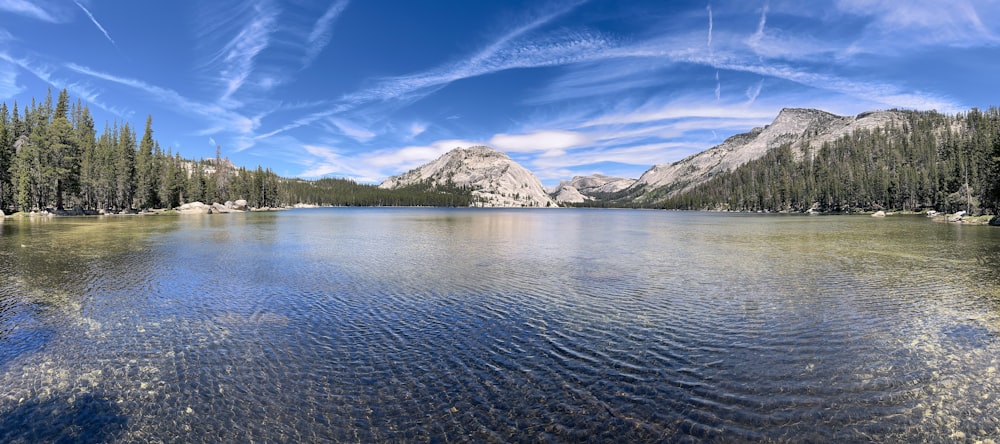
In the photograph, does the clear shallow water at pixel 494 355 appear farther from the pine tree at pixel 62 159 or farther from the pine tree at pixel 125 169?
the pine tree at pixel 125 169

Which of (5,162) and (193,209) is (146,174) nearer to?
(193,209)

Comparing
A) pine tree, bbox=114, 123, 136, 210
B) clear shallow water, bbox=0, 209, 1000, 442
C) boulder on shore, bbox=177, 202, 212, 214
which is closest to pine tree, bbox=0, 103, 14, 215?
pine tree, bbox=114, 123, 136, 210

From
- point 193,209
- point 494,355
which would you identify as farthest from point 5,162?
point 494,355

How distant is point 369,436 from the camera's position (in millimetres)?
9359

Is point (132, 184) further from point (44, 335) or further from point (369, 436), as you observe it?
point (369, 436)

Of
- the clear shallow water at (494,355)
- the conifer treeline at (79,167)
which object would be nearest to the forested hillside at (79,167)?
the conifer treeline at (79,167)

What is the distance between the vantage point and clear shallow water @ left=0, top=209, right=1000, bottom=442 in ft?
32.5

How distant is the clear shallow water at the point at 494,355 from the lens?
991 cm

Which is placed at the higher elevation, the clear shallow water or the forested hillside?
the forested hillside

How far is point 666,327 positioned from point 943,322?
474 inches

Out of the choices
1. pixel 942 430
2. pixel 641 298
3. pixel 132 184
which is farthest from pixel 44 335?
pixel 132 184

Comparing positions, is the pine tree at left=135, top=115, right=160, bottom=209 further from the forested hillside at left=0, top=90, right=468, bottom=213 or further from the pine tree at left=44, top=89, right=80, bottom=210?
the pine tree at left=44, top=89, right=80, bottom=210

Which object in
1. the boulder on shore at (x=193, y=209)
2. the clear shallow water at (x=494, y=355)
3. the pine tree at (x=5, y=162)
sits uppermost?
the pine tree at (x=5, y=162)

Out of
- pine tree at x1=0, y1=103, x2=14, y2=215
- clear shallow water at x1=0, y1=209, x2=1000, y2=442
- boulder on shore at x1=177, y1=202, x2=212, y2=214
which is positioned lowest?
clear shallow water at x1=0, y1=209, x2=1000, y2=442
